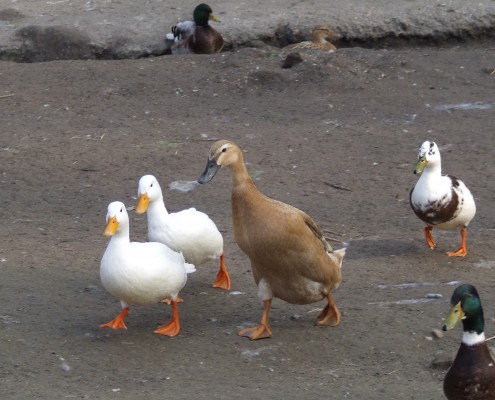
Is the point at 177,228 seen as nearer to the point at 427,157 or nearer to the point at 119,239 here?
the point at 119,239

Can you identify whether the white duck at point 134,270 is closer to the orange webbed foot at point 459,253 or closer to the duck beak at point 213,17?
the orange webbed foot at point 459,253

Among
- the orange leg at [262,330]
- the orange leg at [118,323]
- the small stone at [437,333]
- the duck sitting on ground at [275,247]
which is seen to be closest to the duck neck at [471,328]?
the small stone at [437,333]

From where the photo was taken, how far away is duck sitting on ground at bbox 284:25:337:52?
1157cm

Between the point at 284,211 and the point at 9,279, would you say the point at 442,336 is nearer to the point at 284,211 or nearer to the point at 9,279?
the point at 284,211

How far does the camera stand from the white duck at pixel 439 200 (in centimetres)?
753

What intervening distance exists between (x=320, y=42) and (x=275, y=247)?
594 cm

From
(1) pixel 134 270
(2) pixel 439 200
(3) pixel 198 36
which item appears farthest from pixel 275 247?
(3) pixel 198 36

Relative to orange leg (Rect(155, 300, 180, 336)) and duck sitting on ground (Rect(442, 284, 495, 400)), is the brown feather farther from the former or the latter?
orange leg (Rect(155, 300, 180, 336))

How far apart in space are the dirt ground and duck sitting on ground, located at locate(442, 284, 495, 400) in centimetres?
57

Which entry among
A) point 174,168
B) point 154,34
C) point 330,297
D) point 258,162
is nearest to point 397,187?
point 258,162

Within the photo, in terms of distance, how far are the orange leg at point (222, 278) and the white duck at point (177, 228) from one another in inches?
6.1

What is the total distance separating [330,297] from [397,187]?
8.45 feet

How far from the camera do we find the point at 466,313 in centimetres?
513

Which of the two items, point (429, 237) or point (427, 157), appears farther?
point (429, 237)
